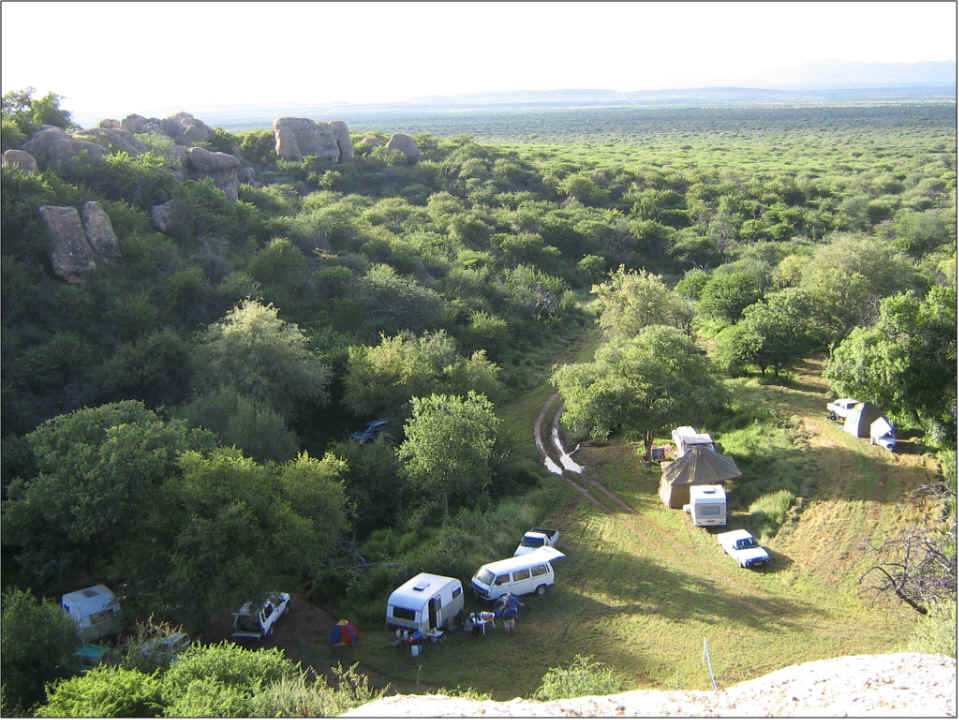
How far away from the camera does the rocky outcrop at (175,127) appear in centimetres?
5266

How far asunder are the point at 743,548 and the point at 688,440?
5.29 metres

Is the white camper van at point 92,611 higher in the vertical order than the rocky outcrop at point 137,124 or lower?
lower

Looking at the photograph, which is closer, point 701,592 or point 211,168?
point 701,592

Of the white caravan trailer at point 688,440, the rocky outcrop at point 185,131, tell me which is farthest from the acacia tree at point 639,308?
the rocky outcrop at point 185,131

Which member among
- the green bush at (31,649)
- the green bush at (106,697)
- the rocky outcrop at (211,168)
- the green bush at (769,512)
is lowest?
the green bush at (769,512)

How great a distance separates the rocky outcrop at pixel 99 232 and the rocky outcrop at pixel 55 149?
586cm

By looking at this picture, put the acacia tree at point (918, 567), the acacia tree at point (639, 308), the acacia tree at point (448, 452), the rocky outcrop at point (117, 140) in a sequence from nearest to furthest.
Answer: the acacia tree at point (918, 567)
the acacia tree at point (448, 452)
the acacia tree at point (639, 308)
the rocky outcrop at point (117, 140)

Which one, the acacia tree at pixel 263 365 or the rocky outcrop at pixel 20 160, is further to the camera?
the rocky outcrop at pixel 20 160

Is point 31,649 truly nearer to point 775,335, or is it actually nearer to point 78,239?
point 78,239

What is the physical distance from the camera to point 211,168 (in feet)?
148

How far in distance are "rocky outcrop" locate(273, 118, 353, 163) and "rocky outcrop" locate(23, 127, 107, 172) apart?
29929mm

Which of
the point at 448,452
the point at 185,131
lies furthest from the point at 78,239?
the point at 185,131

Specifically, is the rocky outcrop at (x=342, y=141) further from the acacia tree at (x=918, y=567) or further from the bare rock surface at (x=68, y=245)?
the acacia tree at (x=918, y=567)

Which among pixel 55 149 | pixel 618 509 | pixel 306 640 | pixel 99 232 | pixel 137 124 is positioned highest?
pixel 137 124
